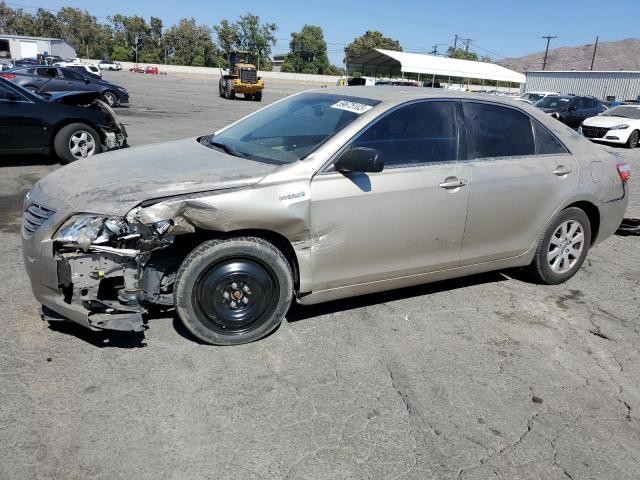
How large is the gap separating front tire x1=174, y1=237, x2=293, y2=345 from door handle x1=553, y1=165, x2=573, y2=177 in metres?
2.52

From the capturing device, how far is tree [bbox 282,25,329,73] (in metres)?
105

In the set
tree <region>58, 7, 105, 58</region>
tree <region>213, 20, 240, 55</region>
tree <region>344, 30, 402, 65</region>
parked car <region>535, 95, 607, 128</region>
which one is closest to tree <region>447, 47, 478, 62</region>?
tree <region>344, 30, 402, 65</region>

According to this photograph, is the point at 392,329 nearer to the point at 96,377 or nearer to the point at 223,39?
the point at 96,377

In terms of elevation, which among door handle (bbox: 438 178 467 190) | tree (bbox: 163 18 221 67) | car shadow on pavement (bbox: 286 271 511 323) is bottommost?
car shadow on pavement (bbox: 286 271 511 323)

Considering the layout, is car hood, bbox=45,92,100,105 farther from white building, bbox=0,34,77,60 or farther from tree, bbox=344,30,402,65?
tree, bbox=344,30,402,65

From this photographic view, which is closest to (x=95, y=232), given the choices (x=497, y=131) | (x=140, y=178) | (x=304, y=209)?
(x=140, y=178)

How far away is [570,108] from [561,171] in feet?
64.4

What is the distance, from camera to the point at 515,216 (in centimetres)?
432

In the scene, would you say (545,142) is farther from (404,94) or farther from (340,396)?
(340,396)

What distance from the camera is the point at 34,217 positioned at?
130 inches

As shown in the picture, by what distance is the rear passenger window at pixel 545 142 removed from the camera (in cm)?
450

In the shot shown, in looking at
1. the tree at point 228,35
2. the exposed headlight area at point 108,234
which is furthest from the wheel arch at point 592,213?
the tree at point 228,35

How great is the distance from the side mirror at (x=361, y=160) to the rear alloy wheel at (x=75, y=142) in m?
6.38

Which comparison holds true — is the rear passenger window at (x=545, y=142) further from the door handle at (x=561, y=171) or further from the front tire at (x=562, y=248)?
the front tire at (x=562, y=248)
